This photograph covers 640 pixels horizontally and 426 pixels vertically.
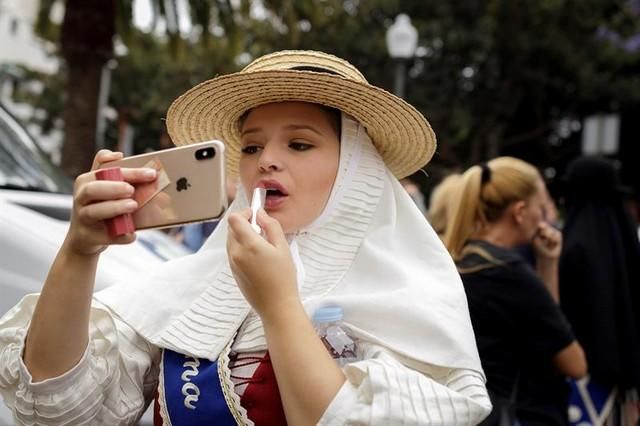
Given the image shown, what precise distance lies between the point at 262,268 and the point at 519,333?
1.82m

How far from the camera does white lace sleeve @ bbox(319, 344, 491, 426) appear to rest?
1405mm

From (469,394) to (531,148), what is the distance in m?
21.3

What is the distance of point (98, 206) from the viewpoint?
1397mm

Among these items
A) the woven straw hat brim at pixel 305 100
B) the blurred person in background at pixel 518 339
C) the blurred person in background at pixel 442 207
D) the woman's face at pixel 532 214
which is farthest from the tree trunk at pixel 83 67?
the woven straw hat brim at pixel 305 100

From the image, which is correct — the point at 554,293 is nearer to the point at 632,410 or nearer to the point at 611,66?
the point at 632,410

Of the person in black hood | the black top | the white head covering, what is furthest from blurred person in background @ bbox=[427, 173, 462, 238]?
the white head covering

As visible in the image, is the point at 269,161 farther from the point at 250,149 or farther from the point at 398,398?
the point at 398,398

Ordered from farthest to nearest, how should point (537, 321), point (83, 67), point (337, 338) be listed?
point (83, 67)
point (537, 321)
point (337, 338)

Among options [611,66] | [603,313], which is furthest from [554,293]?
[611,66]

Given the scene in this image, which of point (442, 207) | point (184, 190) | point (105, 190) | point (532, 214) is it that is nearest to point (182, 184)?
point (184, 190)

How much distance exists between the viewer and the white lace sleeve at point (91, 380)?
1.59 meters

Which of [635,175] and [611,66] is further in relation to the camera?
[635,175]

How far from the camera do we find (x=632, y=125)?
2092 centimetres

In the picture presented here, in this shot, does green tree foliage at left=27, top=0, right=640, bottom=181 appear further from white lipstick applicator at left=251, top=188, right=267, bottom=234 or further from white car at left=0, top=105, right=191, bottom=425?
white lipstick applicator at left=251, top=188, right=267, bottom=234
